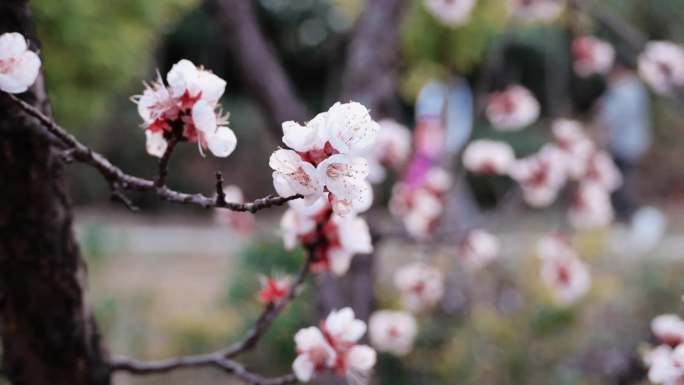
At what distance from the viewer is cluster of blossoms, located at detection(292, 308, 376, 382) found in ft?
3.71

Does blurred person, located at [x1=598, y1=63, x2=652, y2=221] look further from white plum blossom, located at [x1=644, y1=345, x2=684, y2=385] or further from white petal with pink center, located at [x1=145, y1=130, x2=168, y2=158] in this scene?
white petal with pink center, located at [x1=145, y1=130, x2=168, y2=158]

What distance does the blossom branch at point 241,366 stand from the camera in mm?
1279

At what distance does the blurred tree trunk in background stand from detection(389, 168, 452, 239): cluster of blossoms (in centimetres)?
145

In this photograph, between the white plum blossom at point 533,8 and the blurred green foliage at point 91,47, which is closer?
the white plum blossom at point 533,8

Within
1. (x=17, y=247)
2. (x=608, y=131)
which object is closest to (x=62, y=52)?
(x=17, y=247)

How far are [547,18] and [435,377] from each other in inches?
64.3

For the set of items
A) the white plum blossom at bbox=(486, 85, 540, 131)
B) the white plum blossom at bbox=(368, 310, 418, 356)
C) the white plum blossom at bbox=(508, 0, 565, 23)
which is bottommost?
the white plum blossom at bbox=(368, 310, 418, 356)

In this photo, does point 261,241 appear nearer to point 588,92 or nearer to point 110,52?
point 110,52

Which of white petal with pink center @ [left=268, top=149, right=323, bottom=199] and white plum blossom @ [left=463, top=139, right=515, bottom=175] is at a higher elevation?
white plum blossom @ [left=463, top=139, right=515, bottom=175]

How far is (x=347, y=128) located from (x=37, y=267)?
60 cm

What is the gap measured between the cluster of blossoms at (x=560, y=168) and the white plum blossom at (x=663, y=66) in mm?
324

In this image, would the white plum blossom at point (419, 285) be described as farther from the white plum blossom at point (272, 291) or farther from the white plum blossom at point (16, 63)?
the white plum blossom at point (16, 63)

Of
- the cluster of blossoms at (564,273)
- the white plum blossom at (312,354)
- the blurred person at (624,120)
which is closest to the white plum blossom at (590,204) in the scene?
the cluster of blossoms at (564,273)

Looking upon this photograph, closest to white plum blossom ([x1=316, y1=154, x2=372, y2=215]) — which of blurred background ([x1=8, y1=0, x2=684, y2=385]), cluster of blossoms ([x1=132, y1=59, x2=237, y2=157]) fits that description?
cluster of blossoms ([x1=132, y1=59, x2=237, y2=157])
